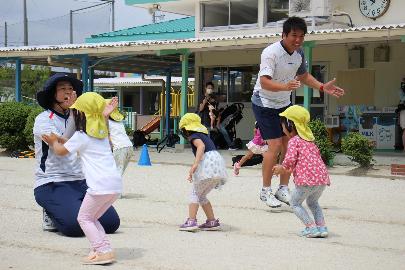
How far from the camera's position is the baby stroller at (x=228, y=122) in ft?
68.3

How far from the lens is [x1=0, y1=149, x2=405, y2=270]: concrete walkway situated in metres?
6.00

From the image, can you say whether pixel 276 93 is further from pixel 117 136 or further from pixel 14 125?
pixel 14 125

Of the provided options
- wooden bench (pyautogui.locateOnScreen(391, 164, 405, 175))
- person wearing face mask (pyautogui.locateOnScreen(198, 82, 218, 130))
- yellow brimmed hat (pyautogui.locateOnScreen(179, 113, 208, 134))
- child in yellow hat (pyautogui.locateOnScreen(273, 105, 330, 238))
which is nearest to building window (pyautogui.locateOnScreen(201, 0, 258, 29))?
person wearing face mask (pyautogui.locateOnScreen(198, 82, 218, 130))

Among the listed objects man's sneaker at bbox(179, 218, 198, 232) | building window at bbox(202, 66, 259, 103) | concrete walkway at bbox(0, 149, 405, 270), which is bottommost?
concrete walkway at bbox(0, 149, 405, 270)

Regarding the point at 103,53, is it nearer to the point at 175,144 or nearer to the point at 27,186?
the point at 175,144

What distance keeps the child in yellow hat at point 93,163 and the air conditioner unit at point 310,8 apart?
1448 cm

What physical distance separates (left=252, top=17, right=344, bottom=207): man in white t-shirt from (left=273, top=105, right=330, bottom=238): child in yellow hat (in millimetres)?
1157

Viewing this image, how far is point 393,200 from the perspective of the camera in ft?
33.2

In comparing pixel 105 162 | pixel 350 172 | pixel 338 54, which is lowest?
pixel 350 172

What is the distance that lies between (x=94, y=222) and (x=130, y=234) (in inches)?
47.1

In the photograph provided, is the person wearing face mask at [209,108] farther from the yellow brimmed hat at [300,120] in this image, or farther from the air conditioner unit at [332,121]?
the yellow brimmed hat at [300,120]

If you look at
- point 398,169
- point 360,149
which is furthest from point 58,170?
point 360,149

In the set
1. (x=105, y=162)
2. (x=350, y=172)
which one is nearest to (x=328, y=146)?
(x=350, y=172)

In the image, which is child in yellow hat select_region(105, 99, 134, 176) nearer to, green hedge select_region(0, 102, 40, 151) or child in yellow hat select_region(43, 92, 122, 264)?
child in yellow hat select_region(43, 92, 122, 264)
